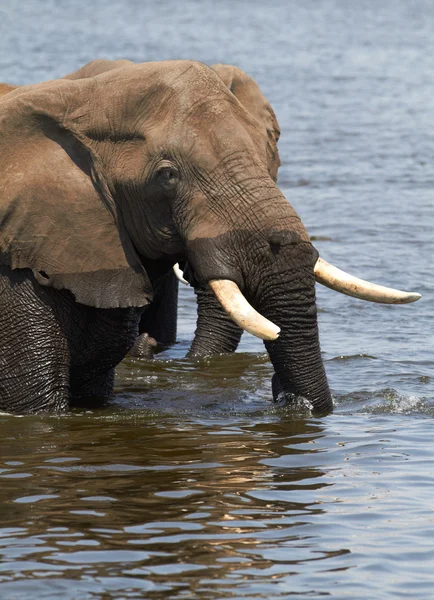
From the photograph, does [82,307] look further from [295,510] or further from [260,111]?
[260,111]

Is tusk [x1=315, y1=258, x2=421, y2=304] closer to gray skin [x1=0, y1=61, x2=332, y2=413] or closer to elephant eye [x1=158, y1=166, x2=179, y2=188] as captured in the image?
gray skin [x1=0, y1=61, x2=332, y2=413]

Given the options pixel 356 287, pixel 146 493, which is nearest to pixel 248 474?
pixel 146 493

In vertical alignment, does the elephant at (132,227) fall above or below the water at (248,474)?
above

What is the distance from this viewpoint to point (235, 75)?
1184 cm

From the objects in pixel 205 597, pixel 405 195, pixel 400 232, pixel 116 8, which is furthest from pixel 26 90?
pixel 116 8

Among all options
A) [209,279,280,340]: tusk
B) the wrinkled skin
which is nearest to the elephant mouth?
[209,279,280,340]: tusk

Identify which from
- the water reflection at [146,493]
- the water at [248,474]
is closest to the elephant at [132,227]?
the water reflection at [146,493]

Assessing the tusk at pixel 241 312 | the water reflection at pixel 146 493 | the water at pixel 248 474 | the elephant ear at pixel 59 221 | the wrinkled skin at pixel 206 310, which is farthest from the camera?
the wrinkled skin at pixel 206 310

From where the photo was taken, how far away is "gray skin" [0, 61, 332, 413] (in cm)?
749

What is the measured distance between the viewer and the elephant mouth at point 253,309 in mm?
7207

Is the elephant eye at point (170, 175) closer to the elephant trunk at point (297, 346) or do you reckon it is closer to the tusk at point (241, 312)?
the tusk at point (241, 312)

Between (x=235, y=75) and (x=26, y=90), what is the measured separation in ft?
12.6

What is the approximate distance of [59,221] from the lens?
315 inches

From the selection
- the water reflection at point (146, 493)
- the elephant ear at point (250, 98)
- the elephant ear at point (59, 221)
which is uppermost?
the elephant ear at point (250, 98)
